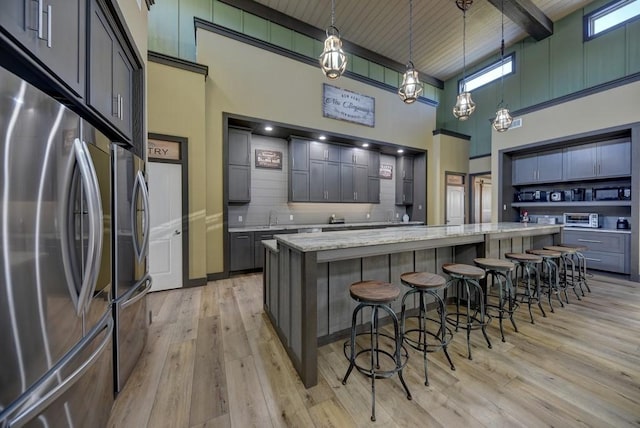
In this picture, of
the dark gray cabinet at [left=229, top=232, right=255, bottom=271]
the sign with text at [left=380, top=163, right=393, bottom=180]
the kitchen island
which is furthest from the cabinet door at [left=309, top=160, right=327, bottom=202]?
the kitchen island

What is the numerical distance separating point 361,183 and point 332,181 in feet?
2.78

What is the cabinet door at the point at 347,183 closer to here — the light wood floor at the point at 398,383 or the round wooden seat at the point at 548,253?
the round wooden seat at the point at 548,253

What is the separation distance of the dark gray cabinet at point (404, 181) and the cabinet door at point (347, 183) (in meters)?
1.79

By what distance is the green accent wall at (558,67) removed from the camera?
4773mm

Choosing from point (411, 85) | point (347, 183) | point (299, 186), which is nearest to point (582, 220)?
point (347, 183)

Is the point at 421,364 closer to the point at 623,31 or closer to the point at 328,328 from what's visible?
the point at 328,328

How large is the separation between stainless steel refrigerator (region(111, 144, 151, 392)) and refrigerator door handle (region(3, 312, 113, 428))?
361 mm

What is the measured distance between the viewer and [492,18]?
534 centimetres

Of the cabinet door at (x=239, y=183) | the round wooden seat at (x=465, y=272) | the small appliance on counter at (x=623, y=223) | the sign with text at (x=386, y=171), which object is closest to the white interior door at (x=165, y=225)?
the cabinet door at (x=239, y=183)

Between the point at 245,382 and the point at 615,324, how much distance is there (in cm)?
381

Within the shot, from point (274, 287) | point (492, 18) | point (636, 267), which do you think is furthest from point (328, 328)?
point (492, 18)

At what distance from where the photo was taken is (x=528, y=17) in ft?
16.5

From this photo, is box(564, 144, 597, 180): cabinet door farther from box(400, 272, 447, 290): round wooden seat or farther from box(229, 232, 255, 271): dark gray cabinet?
box(229, 232, 255, 271): dark gray cabinet

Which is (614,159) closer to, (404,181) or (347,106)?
(404,181)
